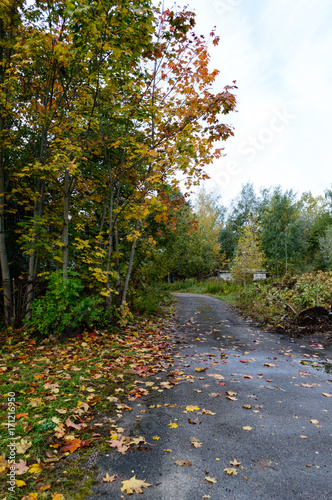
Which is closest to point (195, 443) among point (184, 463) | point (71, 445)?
point (184, 463)

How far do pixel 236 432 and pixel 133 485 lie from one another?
1174mm

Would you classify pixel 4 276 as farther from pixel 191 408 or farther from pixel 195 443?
pixel 195 443

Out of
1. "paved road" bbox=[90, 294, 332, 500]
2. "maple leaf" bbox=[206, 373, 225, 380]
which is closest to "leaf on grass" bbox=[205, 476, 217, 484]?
"paved road" bbox=[90, 294, 332, 500]

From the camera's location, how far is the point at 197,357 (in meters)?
5.06

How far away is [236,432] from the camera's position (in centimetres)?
262

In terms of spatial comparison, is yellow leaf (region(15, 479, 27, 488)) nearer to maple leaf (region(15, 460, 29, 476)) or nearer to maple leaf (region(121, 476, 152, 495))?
maple leaf (region(15, 460, 29, 476))

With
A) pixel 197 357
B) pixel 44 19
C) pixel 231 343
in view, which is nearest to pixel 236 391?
pixel 197 357

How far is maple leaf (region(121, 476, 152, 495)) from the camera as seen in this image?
1857mm

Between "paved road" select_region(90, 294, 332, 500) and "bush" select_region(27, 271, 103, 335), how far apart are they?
7.39 ft

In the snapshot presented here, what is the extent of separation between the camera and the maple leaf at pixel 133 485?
186cm

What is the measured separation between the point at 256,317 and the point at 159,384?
628cm

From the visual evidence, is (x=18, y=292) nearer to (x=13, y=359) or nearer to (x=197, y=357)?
(x=13, y=359)

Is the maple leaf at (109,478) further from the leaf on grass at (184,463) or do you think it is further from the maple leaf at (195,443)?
the maple leaf at (195,443)

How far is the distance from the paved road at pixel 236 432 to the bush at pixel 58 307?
225cm
